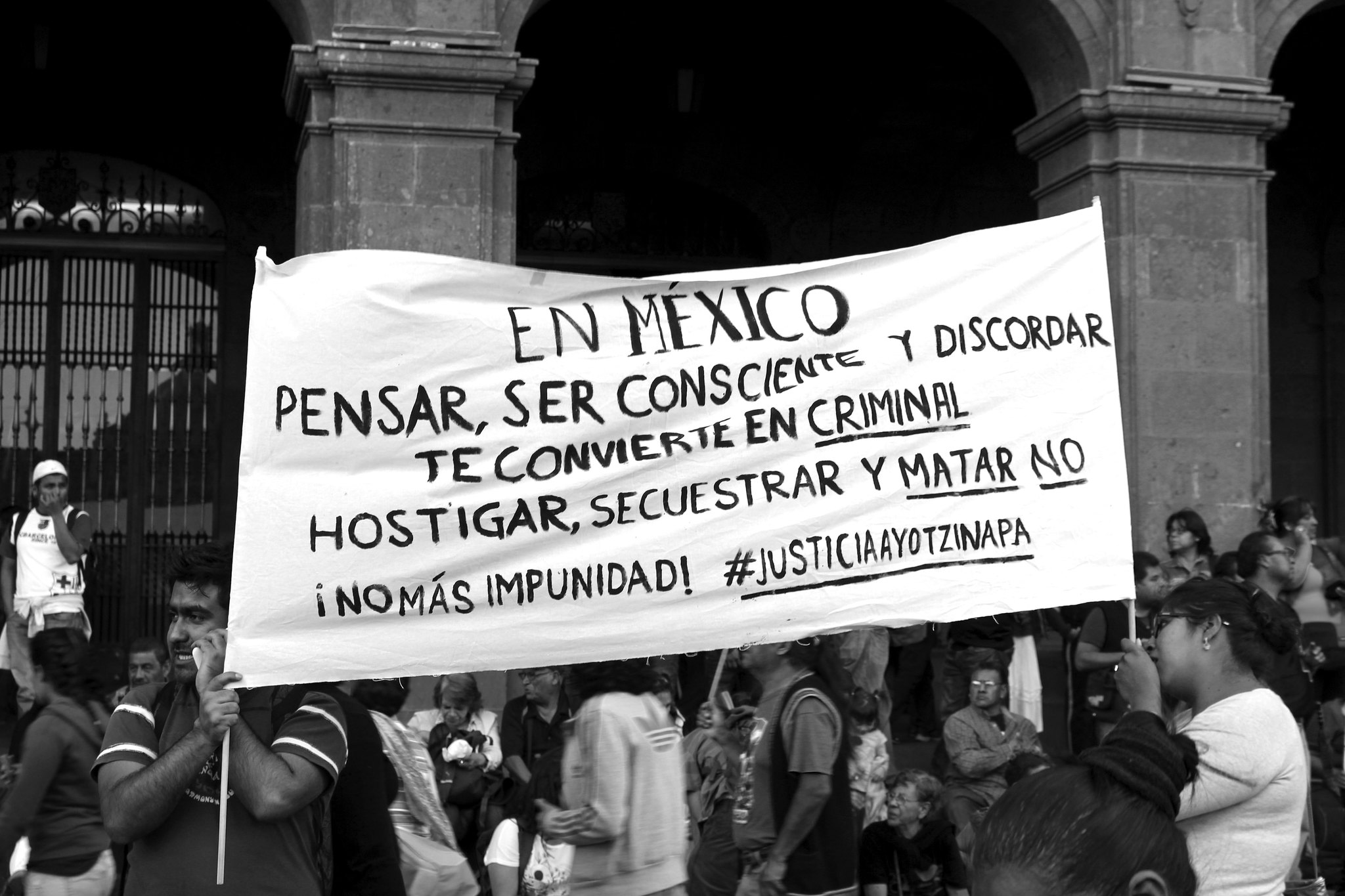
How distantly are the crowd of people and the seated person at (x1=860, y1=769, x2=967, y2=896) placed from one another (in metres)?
0.01

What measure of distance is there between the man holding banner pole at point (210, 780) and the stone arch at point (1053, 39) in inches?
325

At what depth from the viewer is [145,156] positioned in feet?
46.8

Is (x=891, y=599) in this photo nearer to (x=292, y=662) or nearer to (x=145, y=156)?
(x=292, y=662)

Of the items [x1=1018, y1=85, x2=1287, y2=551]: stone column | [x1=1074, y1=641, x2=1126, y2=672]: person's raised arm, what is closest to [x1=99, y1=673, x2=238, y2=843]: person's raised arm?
[x1=1074, y1=641, x2=1126, y2=672]: person's raised arm

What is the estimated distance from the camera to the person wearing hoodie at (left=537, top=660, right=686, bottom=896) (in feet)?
16.0

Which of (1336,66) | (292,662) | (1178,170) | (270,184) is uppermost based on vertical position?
(1336,66)

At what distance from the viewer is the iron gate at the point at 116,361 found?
46.1 feet

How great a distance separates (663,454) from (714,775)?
3.23m

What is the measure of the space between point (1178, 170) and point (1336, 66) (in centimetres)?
610

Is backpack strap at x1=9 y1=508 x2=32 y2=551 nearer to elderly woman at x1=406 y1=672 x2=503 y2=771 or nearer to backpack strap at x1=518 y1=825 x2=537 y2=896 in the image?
elderly woman at x1=406 y1=672 x2=503 y2=771

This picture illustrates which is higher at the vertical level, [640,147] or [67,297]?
[640,147]

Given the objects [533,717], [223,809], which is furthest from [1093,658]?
[223,809]

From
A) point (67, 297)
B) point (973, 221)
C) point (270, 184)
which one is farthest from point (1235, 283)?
point (67, 297)

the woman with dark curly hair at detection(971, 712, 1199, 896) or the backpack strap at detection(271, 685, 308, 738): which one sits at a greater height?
the backpack strap at detection(271, 685, 308, 738)
